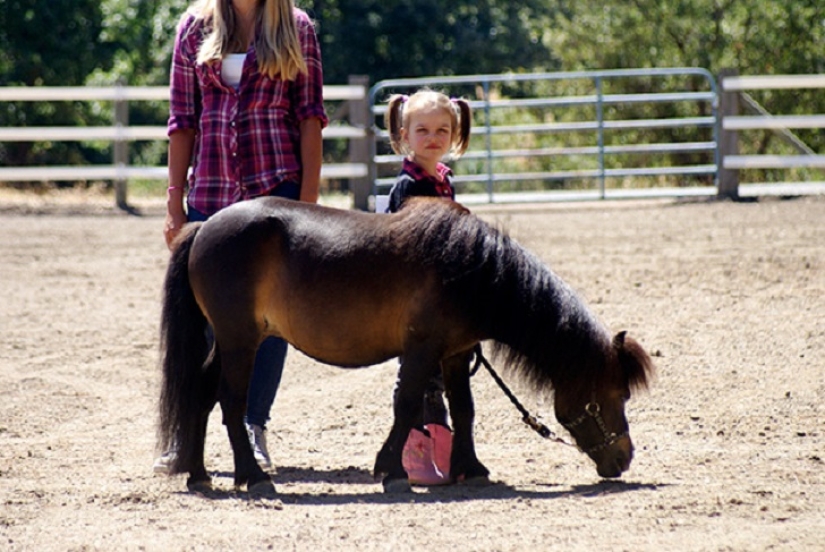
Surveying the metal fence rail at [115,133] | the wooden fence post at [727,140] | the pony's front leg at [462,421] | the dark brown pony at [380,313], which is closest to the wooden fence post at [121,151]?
the metal fence rail at [115,133]

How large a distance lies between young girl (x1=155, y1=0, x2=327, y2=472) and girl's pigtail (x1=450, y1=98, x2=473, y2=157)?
515 millimetres

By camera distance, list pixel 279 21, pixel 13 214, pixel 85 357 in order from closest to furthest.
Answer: pixel 279 21, pixel 85 357, pixel 13 214

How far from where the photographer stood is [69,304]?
8.60 meters

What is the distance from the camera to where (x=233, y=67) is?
462 cm

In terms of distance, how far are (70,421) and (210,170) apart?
1604 mm

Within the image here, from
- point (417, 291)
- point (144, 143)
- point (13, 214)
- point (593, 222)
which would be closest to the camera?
point (417, 291)

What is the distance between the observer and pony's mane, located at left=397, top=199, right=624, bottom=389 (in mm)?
4172

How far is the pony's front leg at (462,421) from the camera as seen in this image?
447 cm

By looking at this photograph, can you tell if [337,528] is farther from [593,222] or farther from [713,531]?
[593,222]

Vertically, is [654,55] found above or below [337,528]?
above

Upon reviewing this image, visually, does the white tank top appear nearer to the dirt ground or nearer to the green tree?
the dirt ground

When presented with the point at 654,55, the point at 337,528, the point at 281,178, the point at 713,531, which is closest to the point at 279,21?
the point at 281,178

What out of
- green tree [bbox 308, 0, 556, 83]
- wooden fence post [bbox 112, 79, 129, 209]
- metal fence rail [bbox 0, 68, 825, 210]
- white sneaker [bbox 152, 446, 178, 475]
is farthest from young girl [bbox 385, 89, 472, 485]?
green tree [bbox 308, 0, 556, 83]

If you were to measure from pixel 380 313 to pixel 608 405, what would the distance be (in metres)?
0.84
